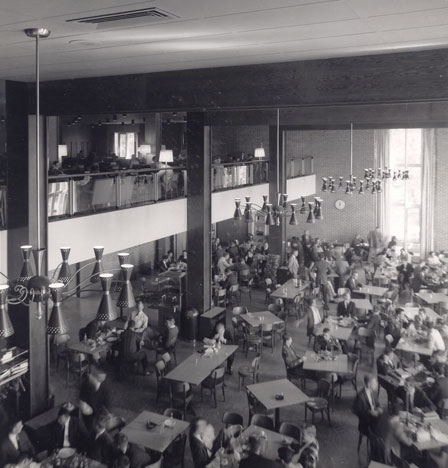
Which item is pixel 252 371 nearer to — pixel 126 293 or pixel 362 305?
pixel 362 305

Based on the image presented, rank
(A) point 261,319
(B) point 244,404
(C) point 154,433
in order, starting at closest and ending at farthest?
(C) point 154,433, (B) point 244,404, (A) point 261,319

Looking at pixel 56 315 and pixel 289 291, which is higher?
pixel 56 315

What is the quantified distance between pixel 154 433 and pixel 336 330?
5.40 meters

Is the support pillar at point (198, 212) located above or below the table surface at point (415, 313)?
above

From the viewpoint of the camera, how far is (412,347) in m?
10.7

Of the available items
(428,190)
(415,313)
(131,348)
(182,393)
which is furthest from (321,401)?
(428,190)

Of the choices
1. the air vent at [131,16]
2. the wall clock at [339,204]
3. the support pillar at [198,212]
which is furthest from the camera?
the wall clock at [339,204]

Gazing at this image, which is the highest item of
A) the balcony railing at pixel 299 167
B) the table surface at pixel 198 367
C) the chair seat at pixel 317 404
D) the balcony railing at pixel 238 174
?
the balcony railing at pixel 299 167

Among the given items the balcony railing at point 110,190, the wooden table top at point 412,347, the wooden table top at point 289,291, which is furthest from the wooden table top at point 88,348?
the wooden table top at point 412,347

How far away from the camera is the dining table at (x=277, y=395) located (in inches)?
330

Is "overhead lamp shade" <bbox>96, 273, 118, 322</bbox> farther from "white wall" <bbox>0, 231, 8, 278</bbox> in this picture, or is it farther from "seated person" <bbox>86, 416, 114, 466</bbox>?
"white wall" <bbox>0, 231, 8, 278</bbox>

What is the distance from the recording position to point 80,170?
45.7 ft

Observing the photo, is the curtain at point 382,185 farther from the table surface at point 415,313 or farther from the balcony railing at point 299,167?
the table surface at point 415,313

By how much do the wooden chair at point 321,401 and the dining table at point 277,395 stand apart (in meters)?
0.43
